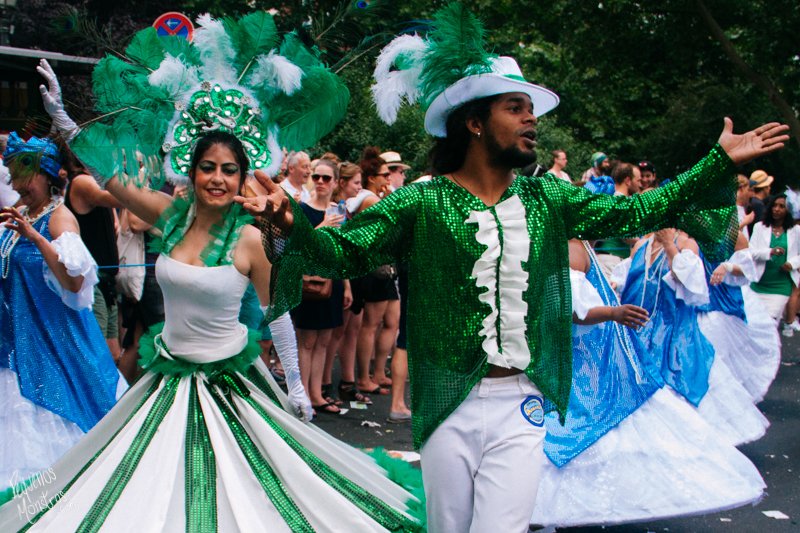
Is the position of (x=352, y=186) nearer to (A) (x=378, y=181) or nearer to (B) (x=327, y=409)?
(A) (x=378, y=181)

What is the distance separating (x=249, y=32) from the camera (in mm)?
4074

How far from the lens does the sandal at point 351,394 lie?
8117 millimetres

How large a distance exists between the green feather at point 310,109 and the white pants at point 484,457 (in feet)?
4.76

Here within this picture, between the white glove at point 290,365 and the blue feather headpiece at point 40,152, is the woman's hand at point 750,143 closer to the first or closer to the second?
the white glove at point 290,365

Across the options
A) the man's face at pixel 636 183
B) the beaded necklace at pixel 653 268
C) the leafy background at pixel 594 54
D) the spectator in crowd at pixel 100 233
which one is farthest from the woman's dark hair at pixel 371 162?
the beaded necklace at pixel 653 268

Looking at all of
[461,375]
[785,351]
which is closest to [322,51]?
[461,375]

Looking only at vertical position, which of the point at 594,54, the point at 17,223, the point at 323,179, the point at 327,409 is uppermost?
the point at 594,54

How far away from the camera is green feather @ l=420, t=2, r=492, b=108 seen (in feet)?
11.0

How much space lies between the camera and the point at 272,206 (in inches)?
110

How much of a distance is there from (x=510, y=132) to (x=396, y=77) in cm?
49

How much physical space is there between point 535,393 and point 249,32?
190 cm

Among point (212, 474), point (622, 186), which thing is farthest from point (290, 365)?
point (622, 186)

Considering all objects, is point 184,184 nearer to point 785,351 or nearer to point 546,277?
point 546,277

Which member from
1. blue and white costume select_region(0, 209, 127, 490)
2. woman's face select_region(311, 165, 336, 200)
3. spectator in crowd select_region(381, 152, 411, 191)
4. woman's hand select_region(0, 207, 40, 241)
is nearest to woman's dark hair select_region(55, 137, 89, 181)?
blue and white costume select_region(0, 209, 127, 490)
